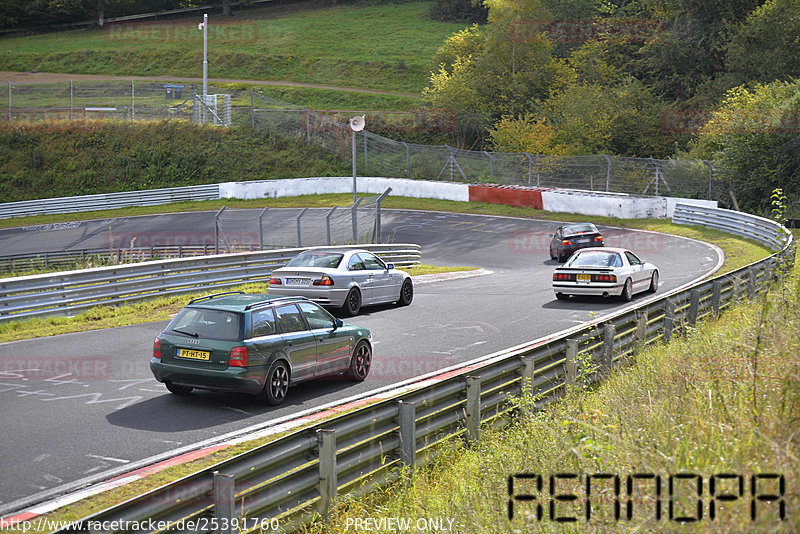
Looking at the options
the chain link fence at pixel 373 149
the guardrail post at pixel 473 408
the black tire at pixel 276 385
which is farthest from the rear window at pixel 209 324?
the chain link fence at pixel 373 149

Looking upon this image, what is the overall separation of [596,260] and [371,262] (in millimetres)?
5321

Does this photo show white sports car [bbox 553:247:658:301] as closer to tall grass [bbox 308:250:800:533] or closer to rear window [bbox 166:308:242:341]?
tall grass [bbox 308:250:800:533]

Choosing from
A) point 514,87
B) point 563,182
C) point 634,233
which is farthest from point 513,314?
point 514,87

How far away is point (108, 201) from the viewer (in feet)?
150

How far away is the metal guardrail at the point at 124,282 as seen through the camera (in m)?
16.1

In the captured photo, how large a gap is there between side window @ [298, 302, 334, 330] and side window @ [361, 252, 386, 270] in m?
6.69

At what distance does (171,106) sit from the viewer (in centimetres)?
5588

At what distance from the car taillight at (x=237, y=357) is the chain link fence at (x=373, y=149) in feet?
115

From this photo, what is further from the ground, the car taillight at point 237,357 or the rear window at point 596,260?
the rear window at point 596,260

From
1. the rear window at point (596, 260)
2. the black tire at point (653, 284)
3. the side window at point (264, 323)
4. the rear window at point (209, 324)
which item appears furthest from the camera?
the black tire at point (653, 284)

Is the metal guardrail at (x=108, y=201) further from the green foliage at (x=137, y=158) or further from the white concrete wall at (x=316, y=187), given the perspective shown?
the green foliage at (x=137, y=158)

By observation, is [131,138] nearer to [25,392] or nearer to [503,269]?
[503,269]

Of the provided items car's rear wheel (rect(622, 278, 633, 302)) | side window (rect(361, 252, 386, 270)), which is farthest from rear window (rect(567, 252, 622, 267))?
side window (rect(361, 252, 386, 270))

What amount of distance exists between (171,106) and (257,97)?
6.36 meters
